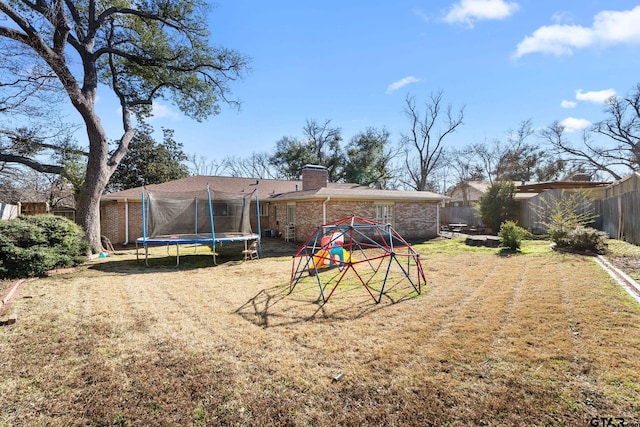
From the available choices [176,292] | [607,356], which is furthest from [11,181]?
[607,356]

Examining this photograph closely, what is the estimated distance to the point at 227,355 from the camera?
11.1 feet

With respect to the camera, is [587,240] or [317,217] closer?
[587,240]

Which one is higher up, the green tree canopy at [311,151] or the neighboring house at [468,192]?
the green tree canopy at [311,151]

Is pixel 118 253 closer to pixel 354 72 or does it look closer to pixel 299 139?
pixel 354 72

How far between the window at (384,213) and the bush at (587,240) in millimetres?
6901

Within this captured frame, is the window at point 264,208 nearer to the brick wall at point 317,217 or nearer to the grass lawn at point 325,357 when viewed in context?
the brick wall at point 317,217

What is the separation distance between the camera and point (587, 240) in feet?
28.7

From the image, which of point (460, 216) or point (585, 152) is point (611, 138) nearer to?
point (585, 152)

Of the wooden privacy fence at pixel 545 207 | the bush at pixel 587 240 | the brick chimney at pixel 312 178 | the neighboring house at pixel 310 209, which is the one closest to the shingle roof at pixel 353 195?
the neighboring house at pixel 310 209

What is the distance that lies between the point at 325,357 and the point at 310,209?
34.5 feet

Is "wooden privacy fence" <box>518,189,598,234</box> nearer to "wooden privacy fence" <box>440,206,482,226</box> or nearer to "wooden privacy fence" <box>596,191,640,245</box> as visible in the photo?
"wooden privacy fence" <box>596,191,640,245</box>

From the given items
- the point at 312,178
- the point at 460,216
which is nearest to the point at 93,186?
the point at 312,178

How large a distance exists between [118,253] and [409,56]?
→ 48.4 feet

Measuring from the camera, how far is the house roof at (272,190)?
44.2ft
